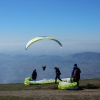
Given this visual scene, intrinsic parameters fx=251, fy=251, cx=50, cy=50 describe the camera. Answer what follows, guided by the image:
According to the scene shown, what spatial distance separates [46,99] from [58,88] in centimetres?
755

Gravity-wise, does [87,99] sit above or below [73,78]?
below

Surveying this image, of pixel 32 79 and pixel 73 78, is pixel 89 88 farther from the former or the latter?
pixel 32 79

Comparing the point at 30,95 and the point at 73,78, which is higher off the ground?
the point at 73,78

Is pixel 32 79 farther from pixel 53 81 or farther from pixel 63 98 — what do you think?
pixel 63 98

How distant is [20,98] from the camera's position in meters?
25.9

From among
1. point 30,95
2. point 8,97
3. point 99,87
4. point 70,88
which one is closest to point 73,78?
point 70,88

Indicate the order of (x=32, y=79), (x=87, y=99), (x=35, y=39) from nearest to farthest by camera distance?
(x=87, y=99) → (x=35, y=39) → (x=32, y=79)

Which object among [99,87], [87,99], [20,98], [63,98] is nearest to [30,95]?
[20,98]

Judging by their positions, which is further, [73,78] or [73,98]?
[73,78]

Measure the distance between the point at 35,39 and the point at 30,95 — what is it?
12.6m

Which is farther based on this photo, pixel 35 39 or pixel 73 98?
pixel 35 39

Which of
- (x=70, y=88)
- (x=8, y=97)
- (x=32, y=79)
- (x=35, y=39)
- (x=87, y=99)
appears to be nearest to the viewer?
(x=87, y=99)

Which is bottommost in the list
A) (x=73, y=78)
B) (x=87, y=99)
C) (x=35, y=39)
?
(x=87, y=99)

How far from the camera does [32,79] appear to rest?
1640 inches
